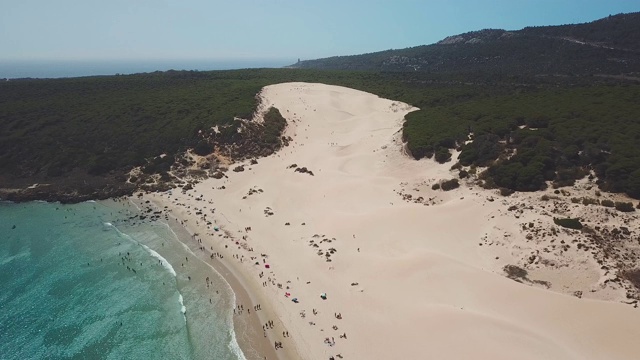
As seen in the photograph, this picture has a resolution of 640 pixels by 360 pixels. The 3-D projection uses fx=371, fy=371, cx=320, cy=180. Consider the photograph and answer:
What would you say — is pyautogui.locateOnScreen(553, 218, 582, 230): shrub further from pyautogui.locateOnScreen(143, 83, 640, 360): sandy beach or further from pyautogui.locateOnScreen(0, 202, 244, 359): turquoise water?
pyautogui.locateOnScreen(0, 202, 244, 359): turquoise water

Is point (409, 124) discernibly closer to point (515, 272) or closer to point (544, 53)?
point (515, 272)

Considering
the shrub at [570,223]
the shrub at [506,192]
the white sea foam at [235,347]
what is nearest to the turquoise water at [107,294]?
the white sea foam at [235,347]

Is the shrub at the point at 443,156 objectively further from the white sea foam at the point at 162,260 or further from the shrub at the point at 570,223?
the white sea foam at the point at 162,260

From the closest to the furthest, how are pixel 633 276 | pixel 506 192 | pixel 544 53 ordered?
1. pixel 633 276
2. pixel 506 192
3. pixel 544 53

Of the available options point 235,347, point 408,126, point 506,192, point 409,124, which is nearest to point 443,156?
point 506,192

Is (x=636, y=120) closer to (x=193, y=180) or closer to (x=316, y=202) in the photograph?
(x=316, y=202)

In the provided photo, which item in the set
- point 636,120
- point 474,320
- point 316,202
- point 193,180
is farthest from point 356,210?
point 636,120
